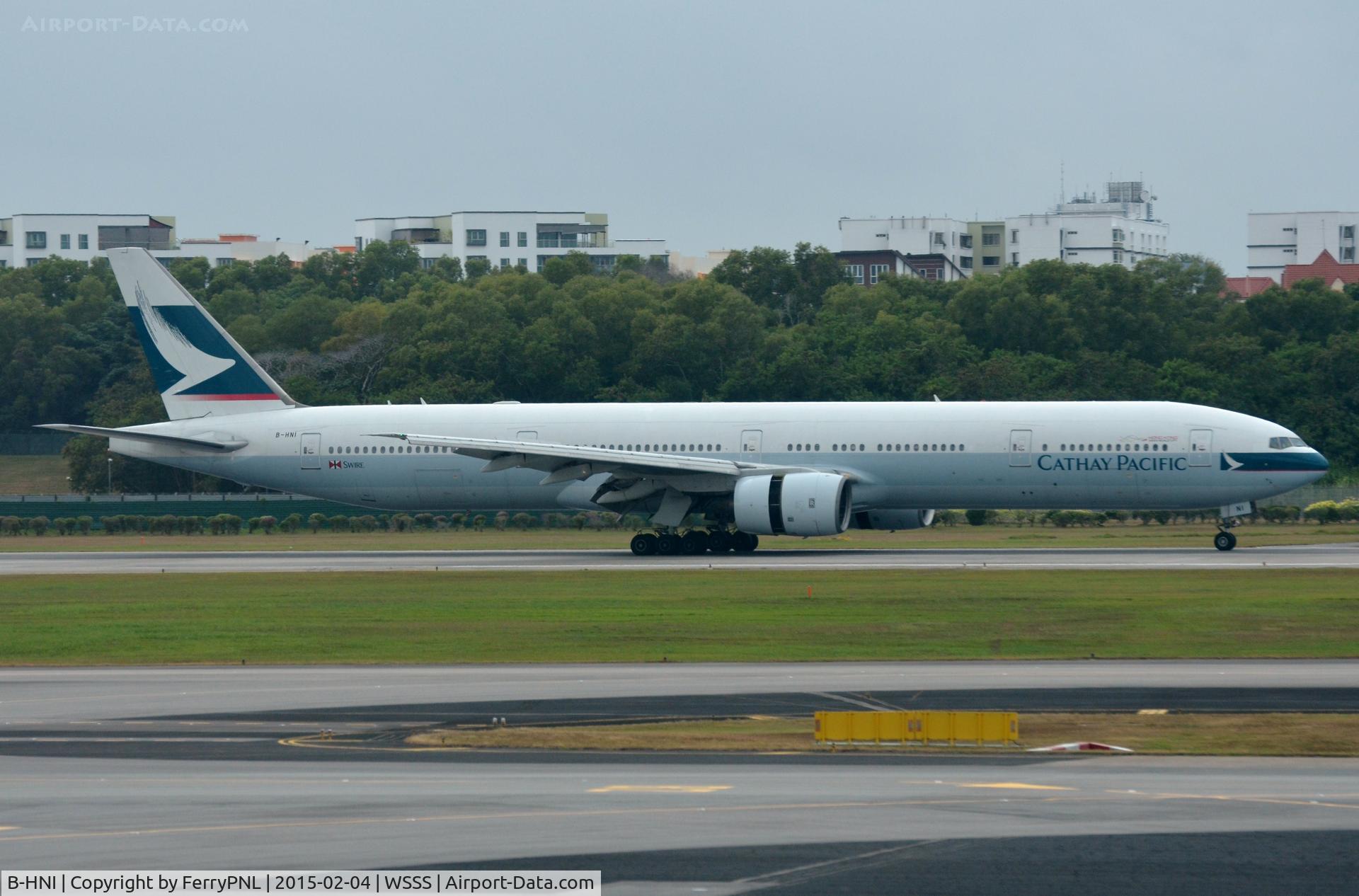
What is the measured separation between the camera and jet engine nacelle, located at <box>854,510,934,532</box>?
50.2 m

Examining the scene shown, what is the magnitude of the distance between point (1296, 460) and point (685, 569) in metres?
16.9

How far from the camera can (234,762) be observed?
57.9 feet

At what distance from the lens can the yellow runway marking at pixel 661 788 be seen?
52.1 feet

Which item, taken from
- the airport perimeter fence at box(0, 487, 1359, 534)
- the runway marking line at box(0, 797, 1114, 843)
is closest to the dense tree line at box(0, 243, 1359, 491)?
the airport perimeter fence at box(0, 487, 1359, 534)

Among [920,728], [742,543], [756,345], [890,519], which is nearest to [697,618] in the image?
[920,728]

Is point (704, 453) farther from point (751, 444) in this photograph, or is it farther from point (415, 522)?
point (415, 522)

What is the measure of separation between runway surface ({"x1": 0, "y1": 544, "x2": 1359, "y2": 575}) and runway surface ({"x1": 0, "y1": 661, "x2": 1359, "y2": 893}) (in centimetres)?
1959

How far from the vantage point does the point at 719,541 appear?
50.0m

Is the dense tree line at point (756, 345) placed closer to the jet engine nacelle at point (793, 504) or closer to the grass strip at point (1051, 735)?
the jet engine nacelle at point (793, 504)

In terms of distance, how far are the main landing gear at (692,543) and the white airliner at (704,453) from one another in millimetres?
58

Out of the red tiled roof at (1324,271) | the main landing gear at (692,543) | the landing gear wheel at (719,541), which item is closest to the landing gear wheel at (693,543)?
the main landing gear at (692,543)

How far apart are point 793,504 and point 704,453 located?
4.51m

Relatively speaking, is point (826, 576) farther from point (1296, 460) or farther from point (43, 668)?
point (43, 668)

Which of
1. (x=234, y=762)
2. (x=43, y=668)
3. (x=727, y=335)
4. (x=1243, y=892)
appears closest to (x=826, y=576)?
(x=43, y=668)
